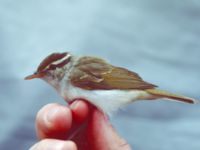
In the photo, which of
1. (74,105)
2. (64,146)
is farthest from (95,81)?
(64,146)

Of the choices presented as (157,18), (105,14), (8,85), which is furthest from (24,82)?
(157,18)

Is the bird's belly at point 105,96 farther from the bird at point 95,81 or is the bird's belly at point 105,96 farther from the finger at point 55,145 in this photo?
the finger at point 55,145

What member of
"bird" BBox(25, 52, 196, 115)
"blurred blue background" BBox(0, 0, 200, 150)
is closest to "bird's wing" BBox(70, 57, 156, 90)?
"bird" BBox(25, 52, 196, 115)

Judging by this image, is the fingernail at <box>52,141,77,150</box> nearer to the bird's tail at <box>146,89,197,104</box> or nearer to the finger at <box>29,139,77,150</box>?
the finger at <box>29,139,77,150</box>

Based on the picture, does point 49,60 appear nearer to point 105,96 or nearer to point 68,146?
point 105,96

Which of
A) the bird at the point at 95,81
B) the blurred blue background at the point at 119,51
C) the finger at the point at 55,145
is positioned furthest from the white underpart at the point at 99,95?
the blurred blue background at the point at 119,51
